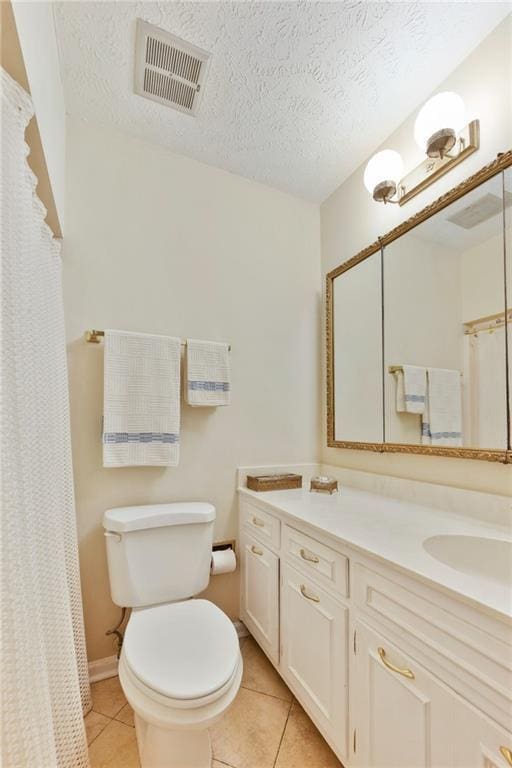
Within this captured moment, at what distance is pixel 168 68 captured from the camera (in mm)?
1363

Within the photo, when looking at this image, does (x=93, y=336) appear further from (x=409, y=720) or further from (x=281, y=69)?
(x=409, y=720)

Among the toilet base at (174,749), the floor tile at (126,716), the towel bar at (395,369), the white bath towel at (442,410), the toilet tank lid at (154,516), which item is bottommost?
the floor tile at (126,716)

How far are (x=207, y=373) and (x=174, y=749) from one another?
1.31 m

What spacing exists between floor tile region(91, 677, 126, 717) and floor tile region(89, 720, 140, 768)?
0.07 m

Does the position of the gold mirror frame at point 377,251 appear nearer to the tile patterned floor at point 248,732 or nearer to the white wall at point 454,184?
the white wall at point 454,184

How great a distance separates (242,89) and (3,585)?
1.84m

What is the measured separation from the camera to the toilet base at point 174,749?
1.01m

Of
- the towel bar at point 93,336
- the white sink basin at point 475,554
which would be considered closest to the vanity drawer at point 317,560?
the white sink basin at point 475,554

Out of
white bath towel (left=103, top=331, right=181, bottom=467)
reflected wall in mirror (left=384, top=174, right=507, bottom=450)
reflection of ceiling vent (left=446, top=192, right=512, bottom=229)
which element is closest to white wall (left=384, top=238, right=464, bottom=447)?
reflected wall in mirror (left=384, top=174, right=507, bottom=450)

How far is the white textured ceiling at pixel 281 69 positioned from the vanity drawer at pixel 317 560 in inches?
70.8

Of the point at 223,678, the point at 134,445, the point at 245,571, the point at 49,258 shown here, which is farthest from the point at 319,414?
the point at 49,258

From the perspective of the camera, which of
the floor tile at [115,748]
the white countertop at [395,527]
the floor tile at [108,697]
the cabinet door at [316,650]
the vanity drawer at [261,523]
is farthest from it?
the vanity drawer at [261,523]

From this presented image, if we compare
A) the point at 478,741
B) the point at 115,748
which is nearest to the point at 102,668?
the point at 115,748

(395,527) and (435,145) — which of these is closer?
(395,527)
